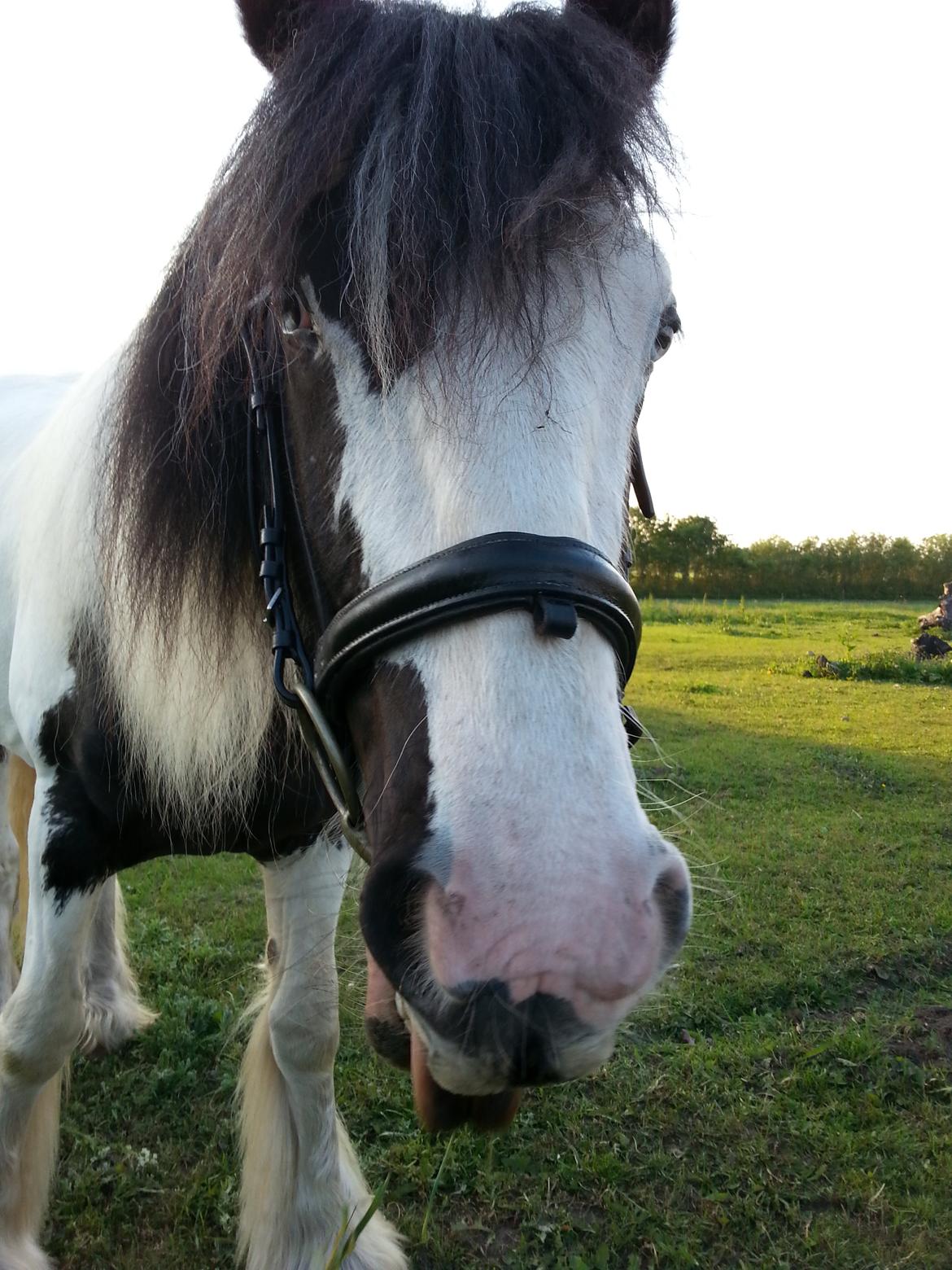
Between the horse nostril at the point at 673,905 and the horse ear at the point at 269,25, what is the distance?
5.04 feet

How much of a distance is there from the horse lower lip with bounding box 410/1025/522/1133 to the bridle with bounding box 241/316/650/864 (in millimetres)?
296

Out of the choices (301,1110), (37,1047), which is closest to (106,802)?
(37,1047)

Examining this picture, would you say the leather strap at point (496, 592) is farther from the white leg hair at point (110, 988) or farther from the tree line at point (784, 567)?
the tree line at point (784, 567)

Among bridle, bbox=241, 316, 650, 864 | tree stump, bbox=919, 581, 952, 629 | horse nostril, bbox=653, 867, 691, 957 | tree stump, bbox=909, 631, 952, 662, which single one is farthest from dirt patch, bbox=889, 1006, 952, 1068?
tree stump, bbox=919, 581, 952, 629

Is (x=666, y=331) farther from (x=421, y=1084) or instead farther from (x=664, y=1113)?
(x=664, y=1113)

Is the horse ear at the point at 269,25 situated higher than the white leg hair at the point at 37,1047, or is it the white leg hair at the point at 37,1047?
the horse ear at the point at 269,25

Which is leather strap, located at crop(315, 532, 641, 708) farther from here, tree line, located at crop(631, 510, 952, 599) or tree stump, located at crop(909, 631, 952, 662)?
tree line, located at crop(631, 510, 952, 599)

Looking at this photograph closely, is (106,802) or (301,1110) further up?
(106,802)

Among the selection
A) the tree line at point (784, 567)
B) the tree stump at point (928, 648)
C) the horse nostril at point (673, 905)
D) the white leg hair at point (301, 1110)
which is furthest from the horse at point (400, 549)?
the tree line at point (784, 567)

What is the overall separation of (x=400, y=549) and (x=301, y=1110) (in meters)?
1.99

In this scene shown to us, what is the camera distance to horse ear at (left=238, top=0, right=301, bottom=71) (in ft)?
5.02

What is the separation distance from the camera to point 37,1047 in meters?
2.12

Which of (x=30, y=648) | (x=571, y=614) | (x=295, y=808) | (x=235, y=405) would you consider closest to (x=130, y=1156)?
(x=295, y=808)

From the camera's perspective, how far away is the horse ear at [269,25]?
1530mm
